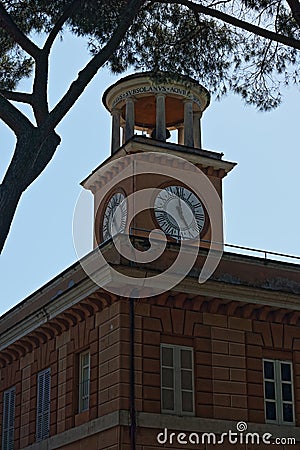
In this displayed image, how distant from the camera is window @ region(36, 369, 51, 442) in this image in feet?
76.5

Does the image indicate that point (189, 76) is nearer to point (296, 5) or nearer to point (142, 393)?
point (296, 5)

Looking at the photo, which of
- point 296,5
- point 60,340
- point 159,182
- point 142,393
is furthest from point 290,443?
point 296,5

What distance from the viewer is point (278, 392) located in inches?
864

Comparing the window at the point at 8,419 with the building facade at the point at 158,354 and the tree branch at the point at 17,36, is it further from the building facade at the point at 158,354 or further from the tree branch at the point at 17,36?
the tree branch at the point at 17,36

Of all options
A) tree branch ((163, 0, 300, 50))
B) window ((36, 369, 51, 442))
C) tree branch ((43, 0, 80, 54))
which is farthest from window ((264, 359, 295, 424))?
tree branch ((43, 0, 80, 54))

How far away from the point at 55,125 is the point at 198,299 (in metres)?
8.90

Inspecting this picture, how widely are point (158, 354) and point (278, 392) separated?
3.08 metres

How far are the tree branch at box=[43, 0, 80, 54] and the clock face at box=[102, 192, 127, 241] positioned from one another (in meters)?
10.3

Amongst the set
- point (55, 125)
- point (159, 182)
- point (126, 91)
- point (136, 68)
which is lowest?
point (55, 125)

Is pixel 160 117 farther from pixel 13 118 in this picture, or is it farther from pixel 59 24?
pixel 13 118

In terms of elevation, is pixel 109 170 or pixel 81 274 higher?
pixel 109 170

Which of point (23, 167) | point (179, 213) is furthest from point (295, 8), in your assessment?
point (179, 213)

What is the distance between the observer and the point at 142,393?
2030cm

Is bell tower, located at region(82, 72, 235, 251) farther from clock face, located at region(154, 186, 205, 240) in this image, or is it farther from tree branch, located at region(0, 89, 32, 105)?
tree branch, located at region(0, 89, 32, 105)
